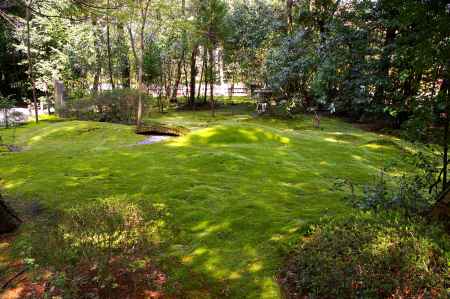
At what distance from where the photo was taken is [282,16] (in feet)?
92.1

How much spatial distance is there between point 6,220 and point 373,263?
16.5ft

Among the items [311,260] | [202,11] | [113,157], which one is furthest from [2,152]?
[202,11]

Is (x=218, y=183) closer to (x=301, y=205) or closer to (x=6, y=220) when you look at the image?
(x=301, y=205)

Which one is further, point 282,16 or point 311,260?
point 282,16

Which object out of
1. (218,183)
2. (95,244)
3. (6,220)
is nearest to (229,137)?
(218,183)

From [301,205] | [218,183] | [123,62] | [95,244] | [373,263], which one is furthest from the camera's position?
[123,62]

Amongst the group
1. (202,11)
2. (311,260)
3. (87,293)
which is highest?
(202,11)

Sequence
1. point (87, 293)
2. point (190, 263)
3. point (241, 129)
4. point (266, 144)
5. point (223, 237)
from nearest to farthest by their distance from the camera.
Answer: point (87, 293)
point (190, 263)
point (223, 237)
point (266, 144)
point (241, 129)

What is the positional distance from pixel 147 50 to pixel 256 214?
26.3 metres

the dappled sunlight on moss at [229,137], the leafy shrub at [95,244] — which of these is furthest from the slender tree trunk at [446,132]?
the dappled sunlight on moss at [229,137]

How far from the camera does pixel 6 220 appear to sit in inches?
197

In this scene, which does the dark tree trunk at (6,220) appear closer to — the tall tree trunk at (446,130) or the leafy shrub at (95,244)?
the leafy shrub at (95,244)

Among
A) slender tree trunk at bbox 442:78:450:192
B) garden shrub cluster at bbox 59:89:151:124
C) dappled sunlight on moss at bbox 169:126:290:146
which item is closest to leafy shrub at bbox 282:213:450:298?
slender tree trunk at bbox 442:78:450:192

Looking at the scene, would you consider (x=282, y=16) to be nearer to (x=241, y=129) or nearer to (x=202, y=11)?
(x=202, y=11)
